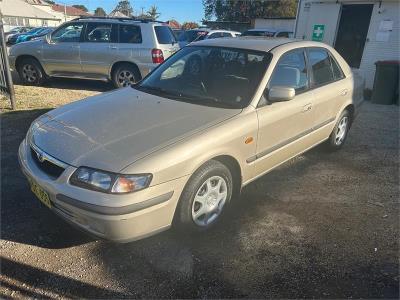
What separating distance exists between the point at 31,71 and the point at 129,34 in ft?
9.04

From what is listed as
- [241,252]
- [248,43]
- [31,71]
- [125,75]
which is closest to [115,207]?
[241,252]

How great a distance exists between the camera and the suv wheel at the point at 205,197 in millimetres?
2884

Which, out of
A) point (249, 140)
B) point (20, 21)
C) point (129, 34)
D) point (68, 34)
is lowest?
point (20, 21)

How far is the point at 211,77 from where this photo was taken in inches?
148

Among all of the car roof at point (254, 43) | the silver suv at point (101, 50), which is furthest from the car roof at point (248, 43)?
the silver suv at point (101, 50)

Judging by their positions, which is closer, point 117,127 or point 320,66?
point 117,127

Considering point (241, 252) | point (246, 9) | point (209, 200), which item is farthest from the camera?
point (246, 9)

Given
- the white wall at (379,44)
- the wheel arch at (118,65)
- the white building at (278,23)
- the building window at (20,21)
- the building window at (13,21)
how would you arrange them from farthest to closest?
the building window at (20,21), the building window at (13,21), the white building at (278,23), the white wall at (379,44), the wheel arch at (118,65)

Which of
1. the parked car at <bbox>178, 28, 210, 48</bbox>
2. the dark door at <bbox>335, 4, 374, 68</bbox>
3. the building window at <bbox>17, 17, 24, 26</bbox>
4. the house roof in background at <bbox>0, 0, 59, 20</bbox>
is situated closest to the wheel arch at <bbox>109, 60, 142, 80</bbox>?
the dark door at <bbox>335, 4, 374, 68</bbox>

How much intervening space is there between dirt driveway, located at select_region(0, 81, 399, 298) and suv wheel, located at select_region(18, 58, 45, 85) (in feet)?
18.3

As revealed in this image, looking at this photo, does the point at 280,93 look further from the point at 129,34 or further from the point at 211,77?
the point at 129,34

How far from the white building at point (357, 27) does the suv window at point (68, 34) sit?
22.3 feet

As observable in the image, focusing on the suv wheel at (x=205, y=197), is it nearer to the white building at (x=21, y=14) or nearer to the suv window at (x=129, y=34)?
the suv window at (x=129, y=34)

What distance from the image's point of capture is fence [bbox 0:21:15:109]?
644cm
